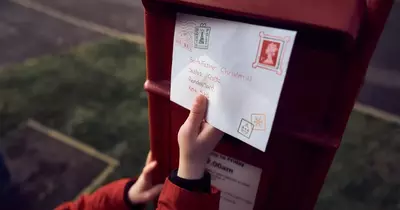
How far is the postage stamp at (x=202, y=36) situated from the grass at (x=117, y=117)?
824mm

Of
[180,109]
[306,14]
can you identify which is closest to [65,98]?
[180,109]

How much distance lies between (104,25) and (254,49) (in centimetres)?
180

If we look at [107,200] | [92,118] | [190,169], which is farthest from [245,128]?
[92,118]

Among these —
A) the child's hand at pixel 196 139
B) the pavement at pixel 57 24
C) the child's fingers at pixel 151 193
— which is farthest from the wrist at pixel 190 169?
the pavement at pixel 57 24

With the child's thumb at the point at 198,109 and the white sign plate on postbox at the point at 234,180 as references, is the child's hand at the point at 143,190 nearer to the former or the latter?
the white sign plate on postbox at the point at 234,180

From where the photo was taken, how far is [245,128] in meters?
0.62

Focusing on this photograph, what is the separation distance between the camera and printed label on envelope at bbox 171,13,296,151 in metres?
0.56

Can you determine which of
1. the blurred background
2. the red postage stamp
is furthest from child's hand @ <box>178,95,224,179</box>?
the blurred background

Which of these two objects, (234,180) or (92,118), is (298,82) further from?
(92,118)

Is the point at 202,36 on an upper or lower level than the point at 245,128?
upper

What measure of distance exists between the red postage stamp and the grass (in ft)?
2.77

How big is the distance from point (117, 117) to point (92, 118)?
92 mm

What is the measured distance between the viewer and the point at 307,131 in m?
0.67

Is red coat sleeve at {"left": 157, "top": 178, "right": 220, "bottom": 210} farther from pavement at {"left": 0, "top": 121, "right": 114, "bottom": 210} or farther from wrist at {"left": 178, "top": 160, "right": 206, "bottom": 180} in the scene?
pavement at {"left": 0, "top": 121, "right": 114, "bottom": 210}
